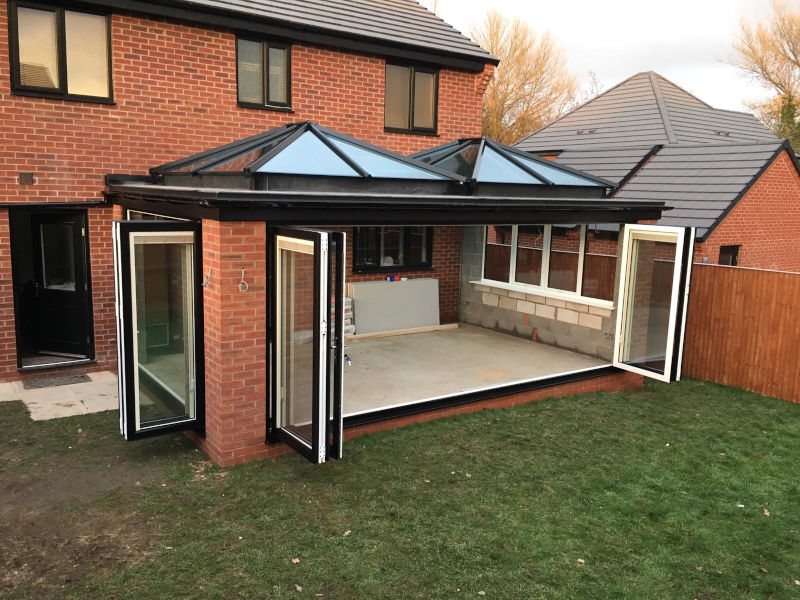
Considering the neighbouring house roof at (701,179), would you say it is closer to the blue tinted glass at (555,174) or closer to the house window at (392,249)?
the blue tinted glass at (555,174)

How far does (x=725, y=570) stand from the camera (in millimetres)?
4746

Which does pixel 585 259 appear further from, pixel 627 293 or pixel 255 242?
pixel 255 242

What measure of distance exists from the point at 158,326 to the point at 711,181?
10557 mm

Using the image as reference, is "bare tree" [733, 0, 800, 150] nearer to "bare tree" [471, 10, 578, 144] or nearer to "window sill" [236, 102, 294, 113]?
"bare tree" [471, 10, 578, 144]

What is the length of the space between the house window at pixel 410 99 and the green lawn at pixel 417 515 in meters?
6.24

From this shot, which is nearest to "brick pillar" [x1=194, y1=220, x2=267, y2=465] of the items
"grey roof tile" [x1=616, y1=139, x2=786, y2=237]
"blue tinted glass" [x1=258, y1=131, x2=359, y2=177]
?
"blue tinted glass" [x1=258, y1=131, x2=359, y2=177]

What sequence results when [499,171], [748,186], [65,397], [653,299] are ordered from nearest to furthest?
1. [65,397]
2. [499,171]
3. [653,299]
4. [748,186]

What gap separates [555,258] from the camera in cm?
1021

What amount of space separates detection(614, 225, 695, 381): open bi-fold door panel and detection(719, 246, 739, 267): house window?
446 cm

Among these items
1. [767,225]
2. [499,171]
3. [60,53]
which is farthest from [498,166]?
[767,225]

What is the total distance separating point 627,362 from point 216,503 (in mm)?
5923

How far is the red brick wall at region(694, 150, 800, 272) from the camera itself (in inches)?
474

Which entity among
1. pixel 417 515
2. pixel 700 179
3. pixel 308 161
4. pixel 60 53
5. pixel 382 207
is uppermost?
pixel 60 53

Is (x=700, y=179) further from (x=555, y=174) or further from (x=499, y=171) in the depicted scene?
(x=499, y=171)
